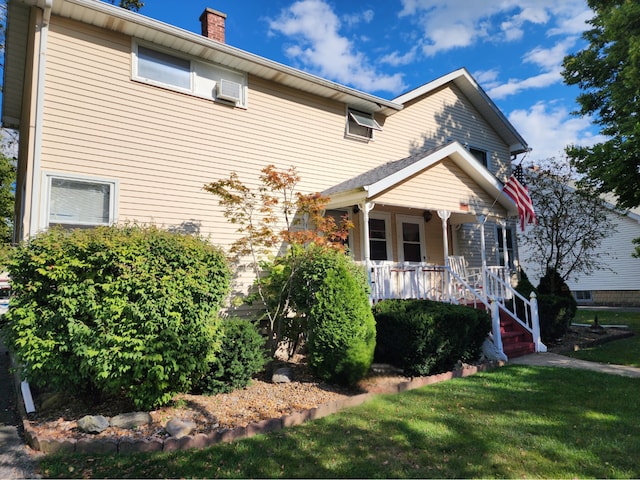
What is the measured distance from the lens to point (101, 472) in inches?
153

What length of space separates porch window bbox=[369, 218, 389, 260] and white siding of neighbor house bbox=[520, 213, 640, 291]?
522 inches

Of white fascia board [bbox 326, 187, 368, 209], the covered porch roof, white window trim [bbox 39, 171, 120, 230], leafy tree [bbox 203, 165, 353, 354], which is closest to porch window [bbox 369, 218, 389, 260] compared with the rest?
the covered porch roof

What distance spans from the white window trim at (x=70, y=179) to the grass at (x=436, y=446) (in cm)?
429

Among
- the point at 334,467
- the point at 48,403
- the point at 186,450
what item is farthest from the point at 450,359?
the point at 48,403

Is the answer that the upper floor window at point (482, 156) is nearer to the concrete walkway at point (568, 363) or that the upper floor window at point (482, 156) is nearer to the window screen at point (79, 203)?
the concrete walkway at point (568, 363)

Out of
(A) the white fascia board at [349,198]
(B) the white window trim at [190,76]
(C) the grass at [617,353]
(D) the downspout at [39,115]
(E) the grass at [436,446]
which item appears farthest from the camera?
(A) the white fascia board at [349,198]

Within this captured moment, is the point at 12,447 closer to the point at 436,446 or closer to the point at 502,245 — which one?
the point at 436,446

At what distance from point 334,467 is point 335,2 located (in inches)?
497

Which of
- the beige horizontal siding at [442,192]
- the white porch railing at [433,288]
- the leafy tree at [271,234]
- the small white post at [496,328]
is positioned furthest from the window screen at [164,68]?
the small white post at [496,328]

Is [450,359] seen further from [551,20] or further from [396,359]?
[551,20]

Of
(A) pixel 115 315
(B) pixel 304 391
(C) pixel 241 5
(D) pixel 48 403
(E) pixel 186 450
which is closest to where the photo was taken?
(E) pixel 186 450

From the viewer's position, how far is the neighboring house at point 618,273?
70.1 feet

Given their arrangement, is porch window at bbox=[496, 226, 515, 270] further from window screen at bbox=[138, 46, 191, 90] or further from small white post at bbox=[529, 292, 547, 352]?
window screen at bbox=[138, 46, 191, 90]

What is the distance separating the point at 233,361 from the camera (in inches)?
247
